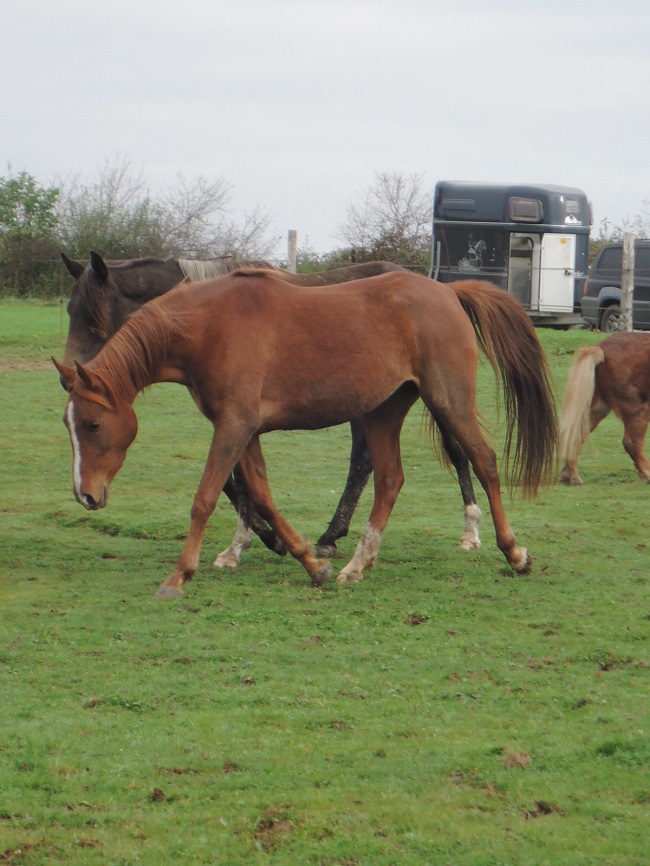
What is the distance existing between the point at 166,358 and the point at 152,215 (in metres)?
26.6

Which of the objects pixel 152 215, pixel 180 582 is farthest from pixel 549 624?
pixel 152 215

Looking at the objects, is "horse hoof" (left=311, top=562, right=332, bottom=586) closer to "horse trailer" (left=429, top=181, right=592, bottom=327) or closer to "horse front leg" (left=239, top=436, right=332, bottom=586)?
"horse front leg" (left=239, top=436, right=332, bottom=586)

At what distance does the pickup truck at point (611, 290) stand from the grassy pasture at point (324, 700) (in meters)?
14.3

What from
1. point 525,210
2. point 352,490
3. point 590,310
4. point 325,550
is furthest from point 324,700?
point 525,210

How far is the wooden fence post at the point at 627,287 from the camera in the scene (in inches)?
740

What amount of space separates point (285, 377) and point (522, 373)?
168cm

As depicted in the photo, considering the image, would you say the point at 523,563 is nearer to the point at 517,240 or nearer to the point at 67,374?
the point at 67,374

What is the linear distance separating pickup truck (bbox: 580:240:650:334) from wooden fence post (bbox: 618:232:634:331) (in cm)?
194

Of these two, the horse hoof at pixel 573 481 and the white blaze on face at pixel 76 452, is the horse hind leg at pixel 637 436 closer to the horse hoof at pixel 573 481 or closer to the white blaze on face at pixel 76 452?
the horse hoof at pixel 573 481

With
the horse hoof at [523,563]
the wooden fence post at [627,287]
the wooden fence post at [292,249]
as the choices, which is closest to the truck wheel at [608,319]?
the wooden fence post at [627,287]

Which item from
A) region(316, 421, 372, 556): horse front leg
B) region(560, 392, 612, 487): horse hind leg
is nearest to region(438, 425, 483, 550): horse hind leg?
region(316, 421, 372, 556): horse front leg

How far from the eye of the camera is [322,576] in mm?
6516

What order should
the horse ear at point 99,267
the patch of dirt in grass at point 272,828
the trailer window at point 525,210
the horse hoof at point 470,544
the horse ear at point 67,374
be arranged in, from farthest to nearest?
the trailer window at point 525,210, the horse hoof at point 470,544, the horse ear at point 99,267, the horse ear at point 67,374, the patch of dirt in grass at point 272,828

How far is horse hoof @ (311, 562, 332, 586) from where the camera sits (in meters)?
6.51
